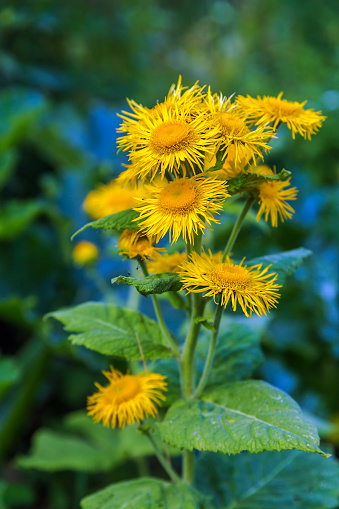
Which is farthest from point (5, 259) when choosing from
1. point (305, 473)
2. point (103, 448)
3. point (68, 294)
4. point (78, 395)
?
point (305, 473)

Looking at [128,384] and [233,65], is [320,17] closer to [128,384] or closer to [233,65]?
[233,65]

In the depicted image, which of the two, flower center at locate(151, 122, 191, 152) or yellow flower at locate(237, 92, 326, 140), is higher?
yellow flower at locate(237, 92, 326, 140)

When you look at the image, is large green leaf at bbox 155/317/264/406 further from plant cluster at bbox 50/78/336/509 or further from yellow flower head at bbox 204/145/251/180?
yellow flower head at bbox 204/145/251/180

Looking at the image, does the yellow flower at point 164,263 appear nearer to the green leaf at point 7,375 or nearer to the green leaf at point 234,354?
the green leaf at point 234,354

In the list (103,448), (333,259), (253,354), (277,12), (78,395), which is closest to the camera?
(253,354)

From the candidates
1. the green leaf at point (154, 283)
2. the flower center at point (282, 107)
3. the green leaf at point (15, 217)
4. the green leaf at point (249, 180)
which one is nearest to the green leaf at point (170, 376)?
the green leaf at point (154, 283)

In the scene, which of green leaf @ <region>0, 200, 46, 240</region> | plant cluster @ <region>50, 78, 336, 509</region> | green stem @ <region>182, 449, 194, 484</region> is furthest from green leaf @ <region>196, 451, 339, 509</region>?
green leaf @ <region>0, 200, 46, 240</region>
